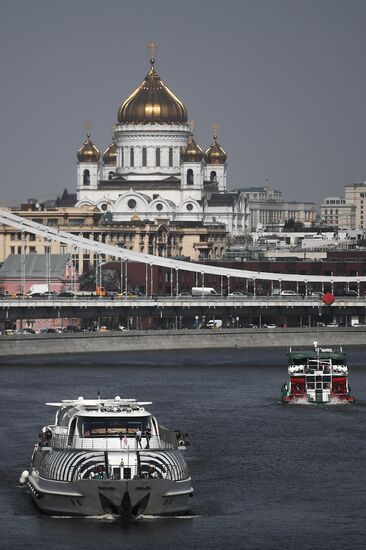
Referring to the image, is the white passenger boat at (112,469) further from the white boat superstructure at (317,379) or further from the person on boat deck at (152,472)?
the white boat superstructure at (317,379)

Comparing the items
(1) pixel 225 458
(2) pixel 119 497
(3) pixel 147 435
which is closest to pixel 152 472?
(2) pixel 119 497

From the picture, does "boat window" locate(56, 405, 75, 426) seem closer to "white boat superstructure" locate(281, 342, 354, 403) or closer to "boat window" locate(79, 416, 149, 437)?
"boat window" locate(79, 416, 149, 437)

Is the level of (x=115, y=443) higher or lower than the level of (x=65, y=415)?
lower

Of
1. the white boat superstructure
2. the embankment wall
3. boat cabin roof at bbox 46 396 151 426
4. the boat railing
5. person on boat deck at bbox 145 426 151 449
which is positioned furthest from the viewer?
the embankment wall

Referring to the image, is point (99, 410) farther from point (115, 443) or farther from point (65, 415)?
point (65, 415)

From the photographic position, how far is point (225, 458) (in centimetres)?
6369

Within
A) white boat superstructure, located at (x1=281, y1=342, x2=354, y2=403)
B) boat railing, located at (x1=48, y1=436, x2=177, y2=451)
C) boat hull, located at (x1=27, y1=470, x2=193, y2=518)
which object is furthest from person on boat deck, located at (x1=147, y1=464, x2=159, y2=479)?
white boat superstructure, located at (x1=281, y1=342, x2=354, y2=403)

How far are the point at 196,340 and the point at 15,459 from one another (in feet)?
196

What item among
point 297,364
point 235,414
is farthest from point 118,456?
point 297,364

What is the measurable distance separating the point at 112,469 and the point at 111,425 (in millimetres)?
2450

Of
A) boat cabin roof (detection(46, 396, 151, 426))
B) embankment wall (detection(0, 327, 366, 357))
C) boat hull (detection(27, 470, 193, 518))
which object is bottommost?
boat hull (detection(27, 470, 193, 518))

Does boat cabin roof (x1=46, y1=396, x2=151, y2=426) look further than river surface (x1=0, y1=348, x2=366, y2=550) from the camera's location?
Yes

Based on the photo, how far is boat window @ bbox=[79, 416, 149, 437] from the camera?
178ft

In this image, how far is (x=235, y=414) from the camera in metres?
76.6
